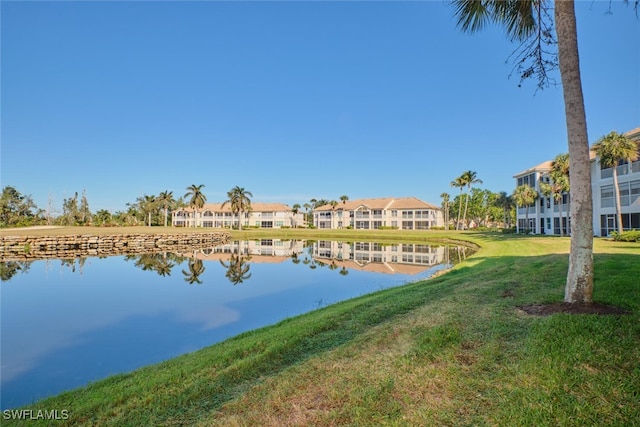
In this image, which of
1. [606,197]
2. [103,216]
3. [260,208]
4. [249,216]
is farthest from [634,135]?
[103,216]

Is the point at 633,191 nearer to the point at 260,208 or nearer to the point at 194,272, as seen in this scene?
the point at 194,272

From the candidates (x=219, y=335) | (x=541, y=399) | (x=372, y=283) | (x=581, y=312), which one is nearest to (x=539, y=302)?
(x=581, y=312)

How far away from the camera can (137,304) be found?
14.3 m

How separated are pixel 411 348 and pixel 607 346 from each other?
2.36 meters

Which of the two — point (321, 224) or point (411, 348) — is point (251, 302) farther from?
point (321, 224)

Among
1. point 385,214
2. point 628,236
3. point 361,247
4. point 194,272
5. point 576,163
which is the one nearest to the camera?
point 576,163

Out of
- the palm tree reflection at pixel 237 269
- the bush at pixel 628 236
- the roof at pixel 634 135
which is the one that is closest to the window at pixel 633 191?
the roof at pixel 634 135

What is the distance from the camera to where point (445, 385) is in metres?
3.84

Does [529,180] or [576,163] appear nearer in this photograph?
[576,163]

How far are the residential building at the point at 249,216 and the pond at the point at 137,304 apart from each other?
208ft

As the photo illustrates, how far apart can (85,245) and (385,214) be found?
185 ft

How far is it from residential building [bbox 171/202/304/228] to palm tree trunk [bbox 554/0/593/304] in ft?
281

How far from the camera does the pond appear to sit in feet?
27.1

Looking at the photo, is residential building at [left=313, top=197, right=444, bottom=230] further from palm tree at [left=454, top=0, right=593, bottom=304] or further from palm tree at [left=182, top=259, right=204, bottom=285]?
palm tree at [left=454, top=0, right=593, bottom=304]
